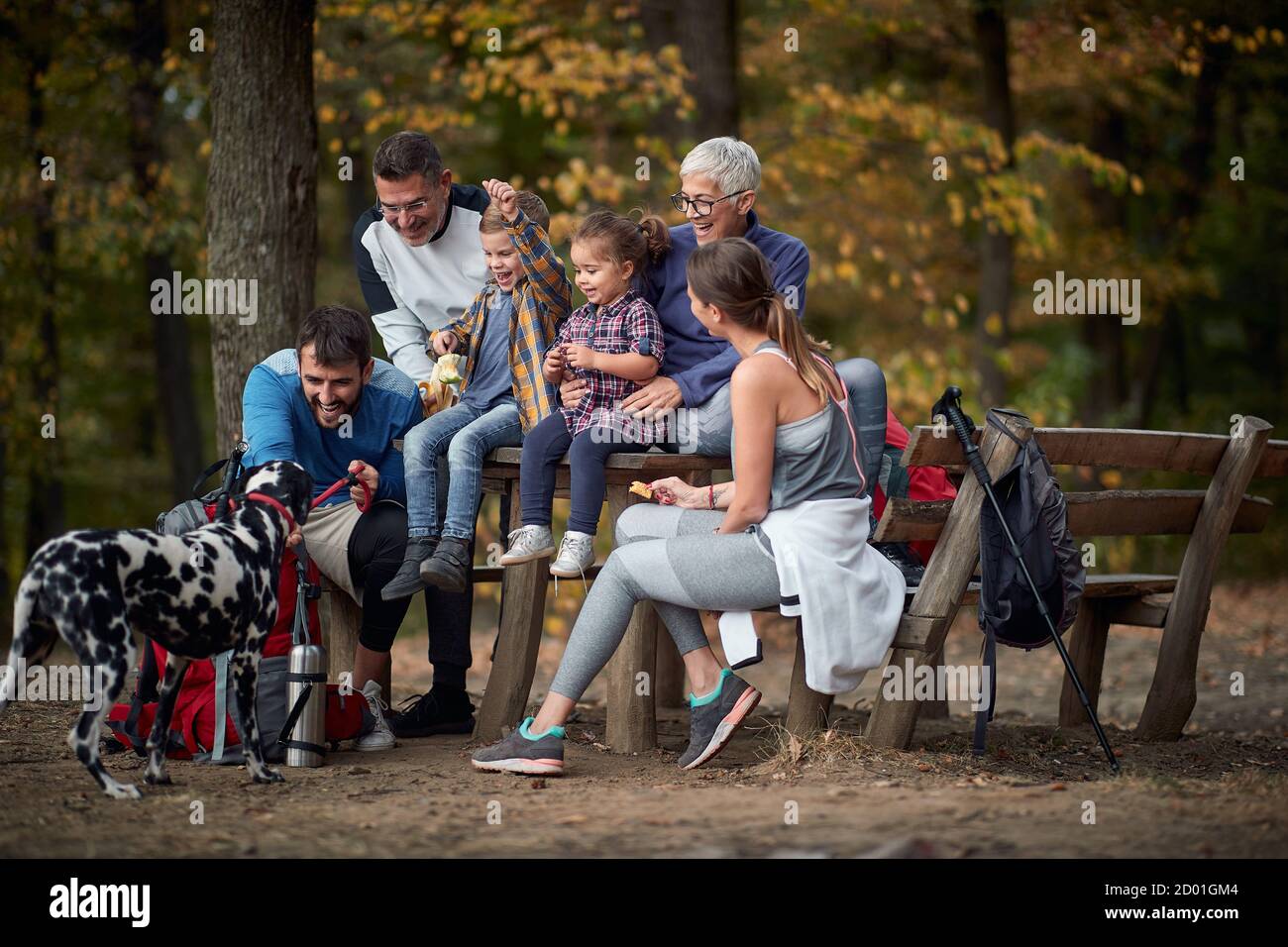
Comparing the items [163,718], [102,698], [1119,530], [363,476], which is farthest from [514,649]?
[1119,530]

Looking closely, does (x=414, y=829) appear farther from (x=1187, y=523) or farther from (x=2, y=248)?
(x=2, y=248)

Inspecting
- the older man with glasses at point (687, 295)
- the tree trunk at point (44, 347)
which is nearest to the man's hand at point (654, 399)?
the older man with glasses at point (687, 295)

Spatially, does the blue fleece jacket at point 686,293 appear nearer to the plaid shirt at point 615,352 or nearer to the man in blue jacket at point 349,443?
the plaid shirt at point 615,352

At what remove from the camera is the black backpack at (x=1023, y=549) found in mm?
5184

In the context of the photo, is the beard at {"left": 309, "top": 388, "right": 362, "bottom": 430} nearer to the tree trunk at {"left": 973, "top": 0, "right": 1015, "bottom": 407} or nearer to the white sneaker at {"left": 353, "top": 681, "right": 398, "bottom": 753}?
the white sneaker at {"left": 353, "top": 681, "right": 398, "bottom": 753}

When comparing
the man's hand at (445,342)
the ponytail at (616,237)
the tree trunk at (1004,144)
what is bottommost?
the man's hand at (445,342)

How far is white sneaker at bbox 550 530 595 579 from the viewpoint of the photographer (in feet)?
17.1

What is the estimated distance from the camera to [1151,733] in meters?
6.29

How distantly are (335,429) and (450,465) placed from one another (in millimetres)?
573

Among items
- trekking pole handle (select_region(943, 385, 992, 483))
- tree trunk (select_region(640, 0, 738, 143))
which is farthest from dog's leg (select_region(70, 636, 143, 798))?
tree trunk (select_region(640, 0, 738, 143))

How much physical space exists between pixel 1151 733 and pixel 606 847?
11.3ft

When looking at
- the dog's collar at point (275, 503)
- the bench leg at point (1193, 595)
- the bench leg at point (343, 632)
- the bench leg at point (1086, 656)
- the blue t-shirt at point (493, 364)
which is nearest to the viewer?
the dog's collar at point (275, 503)

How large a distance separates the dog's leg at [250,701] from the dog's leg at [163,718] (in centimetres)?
23
